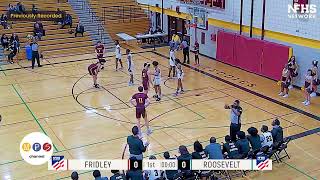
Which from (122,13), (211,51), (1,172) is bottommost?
(1,172)

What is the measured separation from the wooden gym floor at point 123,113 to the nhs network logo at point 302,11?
3.37m

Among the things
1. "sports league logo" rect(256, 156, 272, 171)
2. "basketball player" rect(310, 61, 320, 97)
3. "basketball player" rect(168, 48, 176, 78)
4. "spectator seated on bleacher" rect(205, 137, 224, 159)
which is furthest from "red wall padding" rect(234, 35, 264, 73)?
"spectator seated on bleacher" rect(205, 137, 224, 159)

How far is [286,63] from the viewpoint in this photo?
→ 1970 centimetres

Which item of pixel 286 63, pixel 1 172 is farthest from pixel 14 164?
pixel 286 63

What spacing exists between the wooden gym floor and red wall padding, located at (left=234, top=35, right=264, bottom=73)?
0.49 m

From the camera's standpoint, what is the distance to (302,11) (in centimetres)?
1841

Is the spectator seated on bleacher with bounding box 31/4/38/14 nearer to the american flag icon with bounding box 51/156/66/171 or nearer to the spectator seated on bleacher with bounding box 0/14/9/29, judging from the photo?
the spectator seated on bleacher with bounding box 0/14/9/29

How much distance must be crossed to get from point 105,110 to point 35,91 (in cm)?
449

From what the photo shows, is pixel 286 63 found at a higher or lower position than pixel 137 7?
lower

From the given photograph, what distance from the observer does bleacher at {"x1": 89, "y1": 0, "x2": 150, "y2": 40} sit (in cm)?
3131

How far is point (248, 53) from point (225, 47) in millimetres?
2048

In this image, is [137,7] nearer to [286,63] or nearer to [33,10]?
[33,10]

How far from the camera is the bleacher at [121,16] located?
3131 cm

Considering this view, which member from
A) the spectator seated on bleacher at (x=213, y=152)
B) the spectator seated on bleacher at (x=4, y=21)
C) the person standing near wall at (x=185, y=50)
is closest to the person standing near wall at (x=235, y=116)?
the spectator seated on bleacher at (x=213, y=152)
